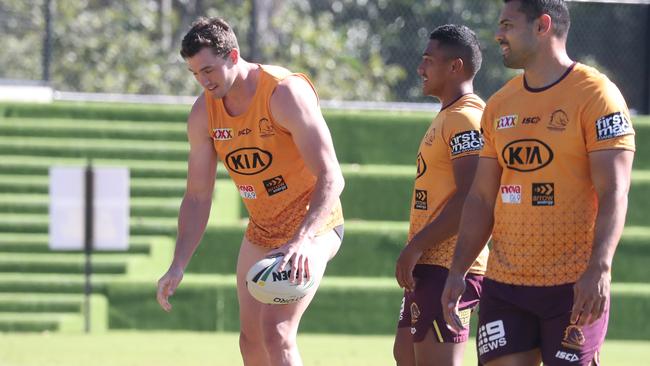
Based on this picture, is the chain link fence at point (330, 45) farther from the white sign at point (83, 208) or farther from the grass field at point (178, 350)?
the grass field at point (178, 350)

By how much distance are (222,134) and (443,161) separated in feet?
3.82

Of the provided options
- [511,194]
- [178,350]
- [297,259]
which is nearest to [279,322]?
[297,259]

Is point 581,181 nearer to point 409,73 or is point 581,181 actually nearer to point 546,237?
point 546,237

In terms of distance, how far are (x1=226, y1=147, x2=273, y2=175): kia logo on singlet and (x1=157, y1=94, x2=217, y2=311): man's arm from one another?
215 mm

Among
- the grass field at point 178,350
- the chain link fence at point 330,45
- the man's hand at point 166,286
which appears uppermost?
the chain link fence at point 330,45

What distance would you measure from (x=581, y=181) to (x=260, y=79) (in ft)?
6.49

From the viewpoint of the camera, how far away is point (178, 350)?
10.4m

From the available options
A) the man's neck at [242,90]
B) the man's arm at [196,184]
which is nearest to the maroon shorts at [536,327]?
the man's neck at [242,90]

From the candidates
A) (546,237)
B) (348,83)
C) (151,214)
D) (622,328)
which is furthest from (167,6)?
(546,237)

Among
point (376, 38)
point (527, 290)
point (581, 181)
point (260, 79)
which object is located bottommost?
point (527, 290)

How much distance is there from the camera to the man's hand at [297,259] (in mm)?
5645

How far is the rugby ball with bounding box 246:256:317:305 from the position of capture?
18.6 ft

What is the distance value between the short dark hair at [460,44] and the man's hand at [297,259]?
52.1 inches

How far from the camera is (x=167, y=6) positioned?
883 inches
